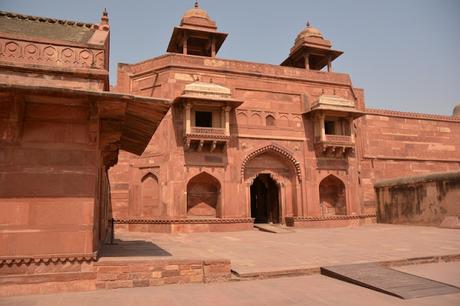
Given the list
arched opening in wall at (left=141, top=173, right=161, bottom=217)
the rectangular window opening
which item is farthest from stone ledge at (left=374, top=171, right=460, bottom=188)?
arched opening in wall at (left=141, top=173, right=161, bottom=217)

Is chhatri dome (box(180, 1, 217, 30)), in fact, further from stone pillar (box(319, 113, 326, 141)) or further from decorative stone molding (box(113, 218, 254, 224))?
decorative stone molding (box(113, 218, 254, 224))

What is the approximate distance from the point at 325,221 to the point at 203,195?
Answer: 5694mm

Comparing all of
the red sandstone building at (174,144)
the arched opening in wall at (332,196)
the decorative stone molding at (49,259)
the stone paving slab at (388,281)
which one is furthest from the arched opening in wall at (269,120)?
the decorative stone molding at (49,259)

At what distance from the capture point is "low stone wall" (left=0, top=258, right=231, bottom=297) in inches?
197

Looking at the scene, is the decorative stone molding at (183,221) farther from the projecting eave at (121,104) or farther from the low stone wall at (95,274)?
the low stone wall at (95,274)

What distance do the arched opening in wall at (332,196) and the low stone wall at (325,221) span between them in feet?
1.45

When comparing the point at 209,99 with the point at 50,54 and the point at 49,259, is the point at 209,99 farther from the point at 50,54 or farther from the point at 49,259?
the point at 49,259

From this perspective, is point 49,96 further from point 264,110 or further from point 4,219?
point 264,110

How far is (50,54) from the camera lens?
234 inches

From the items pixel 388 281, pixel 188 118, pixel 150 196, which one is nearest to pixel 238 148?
pixel 188 118

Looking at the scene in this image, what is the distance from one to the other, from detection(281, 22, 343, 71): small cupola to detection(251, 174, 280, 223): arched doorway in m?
6.67

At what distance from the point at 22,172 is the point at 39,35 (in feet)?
8.48

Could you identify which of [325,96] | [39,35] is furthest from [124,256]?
[325,96]

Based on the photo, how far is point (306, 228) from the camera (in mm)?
15727
